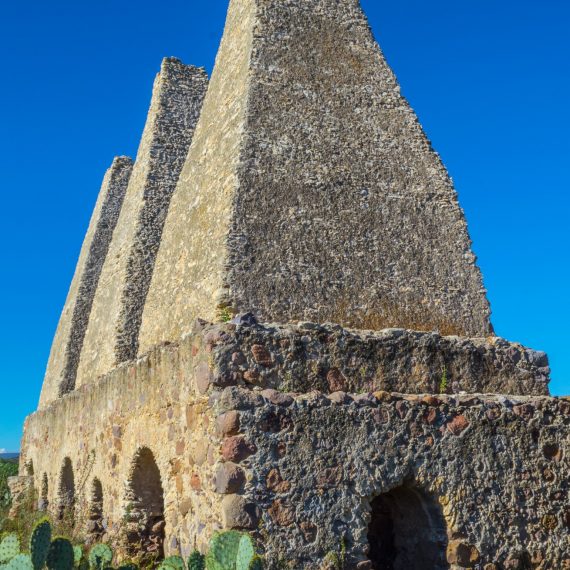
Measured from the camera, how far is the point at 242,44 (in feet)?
26.2

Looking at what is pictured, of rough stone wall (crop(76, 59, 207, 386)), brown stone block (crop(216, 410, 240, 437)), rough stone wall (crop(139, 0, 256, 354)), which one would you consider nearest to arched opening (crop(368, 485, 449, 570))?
brown stone block (crop(216, 410, 240, 437))

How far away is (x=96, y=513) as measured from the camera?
9.08 metres

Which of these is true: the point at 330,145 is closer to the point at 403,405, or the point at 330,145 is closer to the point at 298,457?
the point at 403,405

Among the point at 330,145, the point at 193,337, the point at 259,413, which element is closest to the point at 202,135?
the point at 330,145

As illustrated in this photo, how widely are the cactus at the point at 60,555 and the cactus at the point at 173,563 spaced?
0.72 m

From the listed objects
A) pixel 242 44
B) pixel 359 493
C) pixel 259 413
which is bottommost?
pixel 359 493

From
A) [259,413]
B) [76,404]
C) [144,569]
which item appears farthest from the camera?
[76,404]

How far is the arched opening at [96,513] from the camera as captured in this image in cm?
883

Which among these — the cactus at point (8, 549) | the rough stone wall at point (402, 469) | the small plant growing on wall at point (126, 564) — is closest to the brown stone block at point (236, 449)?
the rough stone wall at point (402, 469)

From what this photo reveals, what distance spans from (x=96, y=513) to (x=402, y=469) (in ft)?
16.3

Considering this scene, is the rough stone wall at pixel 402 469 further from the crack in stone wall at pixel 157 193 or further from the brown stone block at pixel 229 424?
the crack in stone wall at pixel 157 193

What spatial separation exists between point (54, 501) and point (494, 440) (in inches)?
315

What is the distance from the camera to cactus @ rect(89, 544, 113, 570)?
21.7 ft

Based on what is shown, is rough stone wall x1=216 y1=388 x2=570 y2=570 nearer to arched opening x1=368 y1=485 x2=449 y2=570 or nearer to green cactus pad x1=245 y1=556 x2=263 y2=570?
arched opening x1=368 y1=485 x2=449 y2=570
